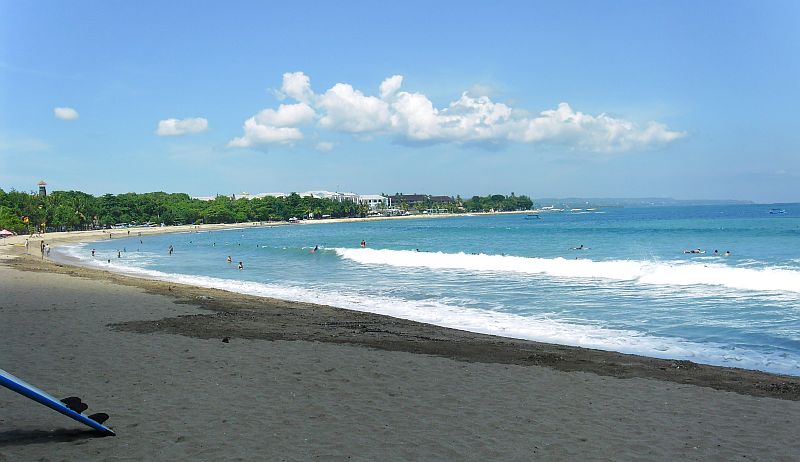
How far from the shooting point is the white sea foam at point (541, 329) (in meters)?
12.9

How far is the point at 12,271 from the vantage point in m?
30.4

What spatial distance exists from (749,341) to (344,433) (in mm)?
11628

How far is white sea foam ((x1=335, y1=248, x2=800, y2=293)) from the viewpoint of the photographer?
26000mm

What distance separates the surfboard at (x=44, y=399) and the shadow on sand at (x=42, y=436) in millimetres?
124

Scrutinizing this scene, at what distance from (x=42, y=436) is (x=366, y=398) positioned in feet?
12.9

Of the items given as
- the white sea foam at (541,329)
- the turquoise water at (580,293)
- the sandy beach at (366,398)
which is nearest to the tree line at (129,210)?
the turquoise water at (580,293)

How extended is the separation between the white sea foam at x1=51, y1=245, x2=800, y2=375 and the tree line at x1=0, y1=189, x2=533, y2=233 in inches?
3361

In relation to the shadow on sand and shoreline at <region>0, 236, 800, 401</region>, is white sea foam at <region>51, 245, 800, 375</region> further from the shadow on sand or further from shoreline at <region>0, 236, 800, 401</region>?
the shadow on sand

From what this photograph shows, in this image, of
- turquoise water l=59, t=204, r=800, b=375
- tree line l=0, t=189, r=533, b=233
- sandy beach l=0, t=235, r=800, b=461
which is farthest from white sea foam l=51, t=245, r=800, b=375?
tree line l=0, t=189, r=533, b=233

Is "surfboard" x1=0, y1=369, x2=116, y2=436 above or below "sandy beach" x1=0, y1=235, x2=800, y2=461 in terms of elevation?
above

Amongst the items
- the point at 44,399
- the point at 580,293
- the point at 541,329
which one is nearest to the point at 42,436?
the point at 44,399

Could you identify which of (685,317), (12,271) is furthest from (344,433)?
(12,271)

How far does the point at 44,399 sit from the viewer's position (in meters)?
6.38

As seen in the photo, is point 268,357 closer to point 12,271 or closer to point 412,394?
point 412,394
